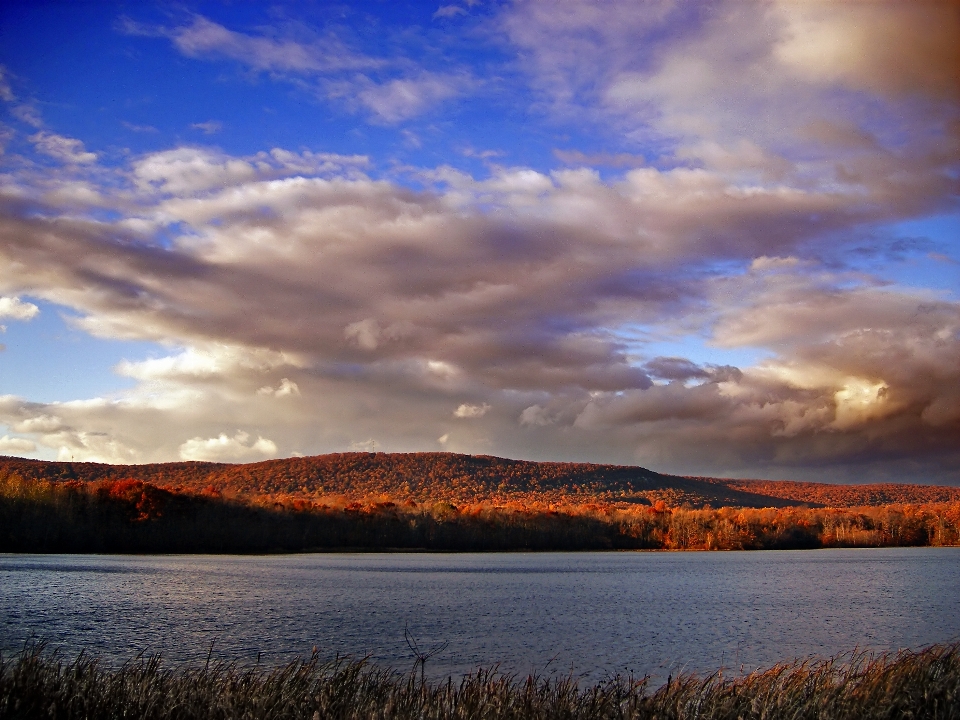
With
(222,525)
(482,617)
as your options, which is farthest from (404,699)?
(222,525)

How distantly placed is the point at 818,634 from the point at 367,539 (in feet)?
462

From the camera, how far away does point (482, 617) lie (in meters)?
51.1

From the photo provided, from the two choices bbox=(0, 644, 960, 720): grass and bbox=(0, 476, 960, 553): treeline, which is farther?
bbox=(0, 476, 960, 553): treeline

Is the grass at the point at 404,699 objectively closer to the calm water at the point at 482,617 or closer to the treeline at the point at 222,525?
the calm water at the point at 482,617

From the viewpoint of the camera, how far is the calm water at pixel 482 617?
3562cm

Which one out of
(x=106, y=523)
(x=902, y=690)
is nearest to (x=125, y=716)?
(x=902, y=690)

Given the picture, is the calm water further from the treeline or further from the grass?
the treeline

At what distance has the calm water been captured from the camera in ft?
117

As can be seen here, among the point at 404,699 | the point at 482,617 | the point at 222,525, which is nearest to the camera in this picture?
the point at 404,699

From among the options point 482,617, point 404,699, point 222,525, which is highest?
point 404,699

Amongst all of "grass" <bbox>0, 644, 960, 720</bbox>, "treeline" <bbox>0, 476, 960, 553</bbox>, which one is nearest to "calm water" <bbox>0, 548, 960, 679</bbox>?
"grass" <bbox>0, 644, 960, 720</bbox>

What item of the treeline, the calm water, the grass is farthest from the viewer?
the treeline

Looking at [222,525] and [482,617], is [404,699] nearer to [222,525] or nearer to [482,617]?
[482,617]

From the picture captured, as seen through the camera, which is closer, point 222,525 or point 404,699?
point 404,699
